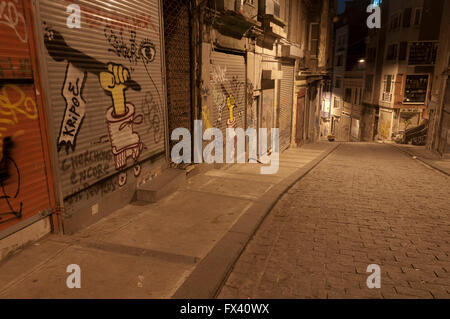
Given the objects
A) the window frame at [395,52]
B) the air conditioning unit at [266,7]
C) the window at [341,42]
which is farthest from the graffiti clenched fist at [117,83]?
the window at [341,42]

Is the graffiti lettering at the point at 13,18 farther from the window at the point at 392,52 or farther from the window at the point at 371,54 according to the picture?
the window at the point at 371,54

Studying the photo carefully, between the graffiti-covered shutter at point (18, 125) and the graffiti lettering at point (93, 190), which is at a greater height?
the graffiti-covered shutter at point (18, 125)

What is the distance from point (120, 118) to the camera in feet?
20.7

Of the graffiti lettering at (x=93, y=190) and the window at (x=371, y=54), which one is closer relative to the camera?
the graffiti lettering at (x=93, y=190)

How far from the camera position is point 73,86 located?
5.11 m

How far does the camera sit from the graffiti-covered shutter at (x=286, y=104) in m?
16.6

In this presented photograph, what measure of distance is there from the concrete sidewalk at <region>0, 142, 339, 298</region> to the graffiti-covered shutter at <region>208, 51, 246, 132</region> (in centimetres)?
334

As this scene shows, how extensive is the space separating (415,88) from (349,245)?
2940cm

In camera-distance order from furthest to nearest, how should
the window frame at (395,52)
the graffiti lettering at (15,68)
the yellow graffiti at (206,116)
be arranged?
the window frame at (395,52) → the yellow graffiti at (206,116) → the graffiti lettering at (15,68)

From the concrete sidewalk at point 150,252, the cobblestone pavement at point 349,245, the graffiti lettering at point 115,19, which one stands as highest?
the graffiti lettering at point 115,19

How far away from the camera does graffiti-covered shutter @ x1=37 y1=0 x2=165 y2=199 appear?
484 centimetres

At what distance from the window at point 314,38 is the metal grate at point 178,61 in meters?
15.5

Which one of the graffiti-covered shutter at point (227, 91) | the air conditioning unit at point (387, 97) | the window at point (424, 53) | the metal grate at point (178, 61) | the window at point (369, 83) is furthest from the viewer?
the window at point (369, 83)
